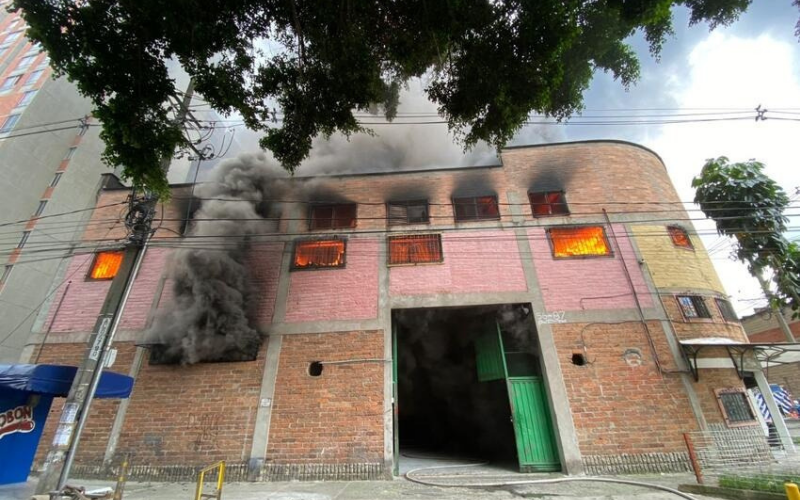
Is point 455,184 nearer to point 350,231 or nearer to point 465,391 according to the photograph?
point 350,231

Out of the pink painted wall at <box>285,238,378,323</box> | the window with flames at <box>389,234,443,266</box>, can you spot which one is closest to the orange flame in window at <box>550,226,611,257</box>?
the window with flames at <box>389,234,443,266</box>

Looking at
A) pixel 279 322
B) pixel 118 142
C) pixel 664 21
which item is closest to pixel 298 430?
pixel 279 322

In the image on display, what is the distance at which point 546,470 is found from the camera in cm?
787

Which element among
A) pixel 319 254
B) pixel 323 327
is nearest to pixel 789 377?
pixel 323 327

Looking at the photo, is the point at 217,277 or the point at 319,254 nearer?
the point at 217,277

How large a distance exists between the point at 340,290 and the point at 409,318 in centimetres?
241

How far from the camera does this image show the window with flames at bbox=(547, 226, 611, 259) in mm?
9570

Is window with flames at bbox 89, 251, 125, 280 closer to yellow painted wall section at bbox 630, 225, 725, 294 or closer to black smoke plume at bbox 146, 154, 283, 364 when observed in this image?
black smoke plume at bbox 146, 154, 283, 364

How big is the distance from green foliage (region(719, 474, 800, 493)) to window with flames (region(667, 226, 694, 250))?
243 inches

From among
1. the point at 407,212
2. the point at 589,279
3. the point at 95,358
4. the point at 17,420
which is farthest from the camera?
the point at 407,212

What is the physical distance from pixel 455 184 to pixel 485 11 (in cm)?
519

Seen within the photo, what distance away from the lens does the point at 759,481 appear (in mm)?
5289

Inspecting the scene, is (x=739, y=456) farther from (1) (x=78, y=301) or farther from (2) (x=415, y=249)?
(1) (x=78, y=301)

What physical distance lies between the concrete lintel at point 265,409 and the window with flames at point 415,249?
3.96 metres
